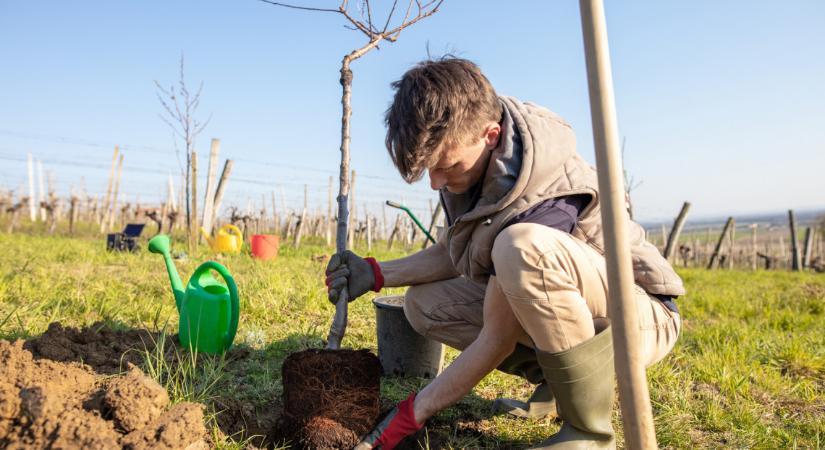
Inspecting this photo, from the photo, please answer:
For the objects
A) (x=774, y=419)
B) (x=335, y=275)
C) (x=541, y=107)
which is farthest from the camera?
(x=774, y=419)

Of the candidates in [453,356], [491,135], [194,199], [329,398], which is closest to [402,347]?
[453,356]

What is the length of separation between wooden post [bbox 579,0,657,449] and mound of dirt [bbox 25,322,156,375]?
1.59m

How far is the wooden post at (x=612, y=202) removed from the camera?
1061 millimetres

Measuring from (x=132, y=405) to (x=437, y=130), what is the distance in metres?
1.08

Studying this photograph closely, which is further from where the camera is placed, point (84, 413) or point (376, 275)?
point (376, 275)

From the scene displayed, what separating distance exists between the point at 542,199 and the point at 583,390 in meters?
0.56

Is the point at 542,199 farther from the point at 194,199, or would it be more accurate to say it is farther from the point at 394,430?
the point at 194,199

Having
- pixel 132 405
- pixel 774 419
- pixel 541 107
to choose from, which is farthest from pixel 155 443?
pixel 774 419

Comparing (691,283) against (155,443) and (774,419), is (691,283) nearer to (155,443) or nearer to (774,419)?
(774,419)

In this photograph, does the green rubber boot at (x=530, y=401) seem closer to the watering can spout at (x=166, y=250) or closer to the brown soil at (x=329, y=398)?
the brown soil at (x=329, y=398)

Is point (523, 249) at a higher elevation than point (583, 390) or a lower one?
higher

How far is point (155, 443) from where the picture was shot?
1312 millimetres

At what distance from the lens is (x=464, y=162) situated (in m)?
1.62

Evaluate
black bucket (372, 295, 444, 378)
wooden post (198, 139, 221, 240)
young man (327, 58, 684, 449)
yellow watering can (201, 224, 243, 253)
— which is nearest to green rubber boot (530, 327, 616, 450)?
young man (327, 58, 684, 449)
